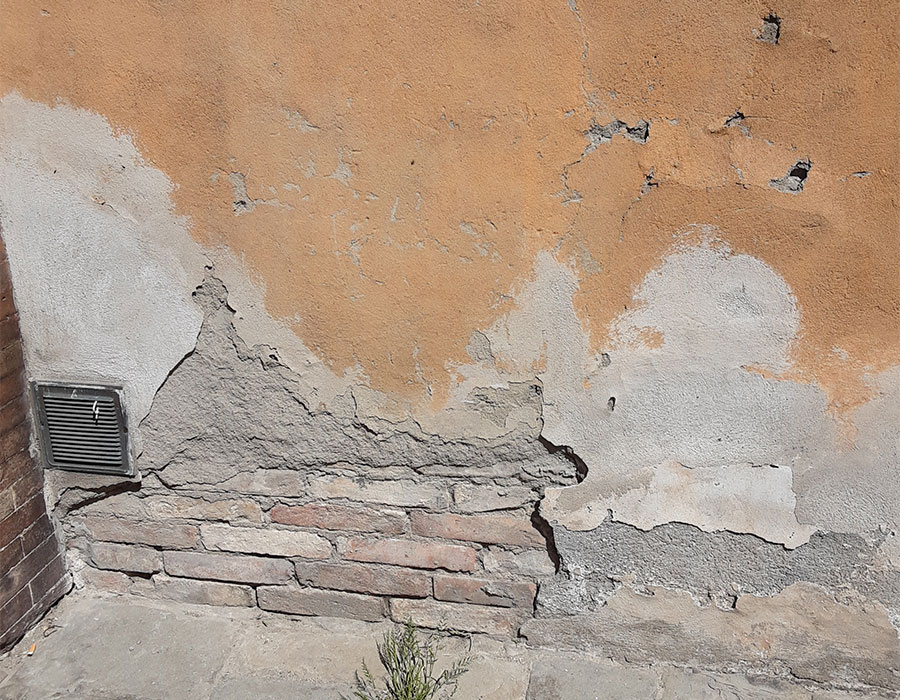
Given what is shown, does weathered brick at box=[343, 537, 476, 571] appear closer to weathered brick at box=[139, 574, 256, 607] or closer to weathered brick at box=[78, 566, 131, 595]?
weathered brick at box=[139, 574, 256, 607]

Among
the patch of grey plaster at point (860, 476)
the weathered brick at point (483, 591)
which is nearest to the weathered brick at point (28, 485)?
the weathered brick at point (483, 591)

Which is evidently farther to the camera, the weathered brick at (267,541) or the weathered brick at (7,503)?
the weathered brick at (267,541)

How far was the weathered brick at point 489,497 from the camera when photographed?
235 cm

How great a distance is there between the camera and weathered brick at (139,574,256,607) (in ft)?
8.58

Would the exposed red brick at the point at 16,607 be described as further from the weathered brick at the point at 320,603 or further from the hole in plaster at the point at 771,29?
the hole in plaster at the point at 771,29

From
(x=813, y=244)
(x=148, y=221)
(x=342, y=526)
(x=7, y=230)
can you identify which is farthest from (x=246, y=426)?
(x=813, y=244)

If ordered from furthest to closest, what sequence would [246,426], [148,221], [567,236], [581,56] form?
[246,426], [148,221], [567,236], [581,56]

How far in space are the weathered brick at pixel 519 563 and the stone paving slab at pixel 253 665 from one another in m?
0.24

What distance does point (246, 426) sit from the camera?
2.41 metres

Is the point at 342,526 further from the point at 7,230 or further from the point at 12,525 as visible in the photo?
the point at 7,230

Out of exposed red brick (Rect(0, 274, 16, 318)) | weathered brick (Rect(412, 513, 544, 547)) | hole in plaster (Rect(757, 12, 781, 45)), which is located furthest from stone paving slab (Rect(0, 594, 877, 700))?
hole in plaster (Rect(757, 12, 781, 45))

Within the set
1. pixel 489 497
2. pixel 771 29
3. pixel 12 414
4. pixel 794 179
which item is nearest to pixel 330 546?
pixel 489 497

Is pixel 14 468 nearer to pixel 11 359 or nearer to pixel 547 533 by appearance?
pixel 11 359

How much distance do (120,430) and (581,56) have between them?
1652mm
